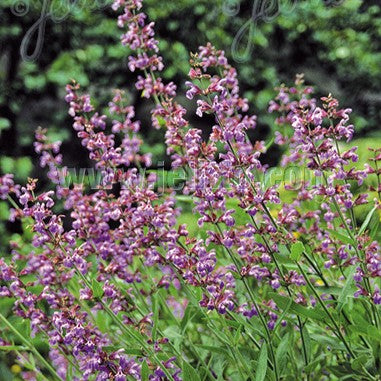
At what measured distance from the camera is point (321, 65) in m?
8.22

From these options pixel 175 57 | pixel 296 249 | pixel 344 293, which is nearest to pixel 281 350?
pixel 344 293

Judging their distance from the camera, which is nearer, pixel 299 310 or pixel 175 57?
pixel 299 310

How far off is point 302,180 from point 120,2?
3.58 ft

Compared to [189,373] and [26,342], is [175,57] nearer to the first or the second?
[26,342]

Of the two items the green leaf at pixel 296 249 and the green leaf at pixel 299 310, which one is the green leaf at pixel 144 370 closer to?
the green leaf at pixel 299 310

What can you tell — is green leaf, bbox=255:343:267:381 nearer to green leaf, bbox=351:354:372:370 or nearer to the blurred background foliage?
green leaf, bbox=351:354:372:370

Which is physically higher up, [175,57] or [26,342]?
[175,57]

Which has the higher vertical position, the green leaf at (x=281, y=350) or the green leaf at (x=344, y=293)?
the green leaf at (x=344, y=293)

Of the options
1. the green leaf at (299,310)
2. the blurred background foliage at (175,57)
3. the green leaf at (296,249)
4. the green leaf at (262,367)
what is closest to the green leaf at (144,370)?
the green leaf at (262,367)

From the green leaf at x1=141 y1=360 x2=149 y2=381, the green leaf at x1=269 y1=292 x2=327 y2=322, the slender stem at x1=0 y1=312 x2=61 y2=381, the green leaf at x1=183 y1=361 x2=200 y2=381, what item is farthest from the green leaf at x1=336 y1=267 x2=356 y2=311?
the slender stem at x1=0 y1=312 x2=61 y2=381

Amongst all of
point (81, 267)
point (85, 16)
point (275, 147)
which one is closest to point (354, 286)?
point (81, 267)

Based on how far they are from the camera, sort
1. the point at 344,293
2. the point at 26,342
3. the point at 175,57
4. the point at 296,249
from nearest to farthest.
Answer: the point at 296,249
the point at 344,293
the point at 26,342
the point at 175,57

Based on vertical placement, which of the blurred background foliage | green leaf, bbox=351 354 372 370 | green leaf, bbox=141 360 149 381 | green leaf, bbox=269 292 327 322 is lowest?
green leaf, bbox=351 354 372 370

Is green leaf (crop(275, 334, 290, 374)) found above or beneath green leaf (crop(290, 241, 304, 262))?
beneath
